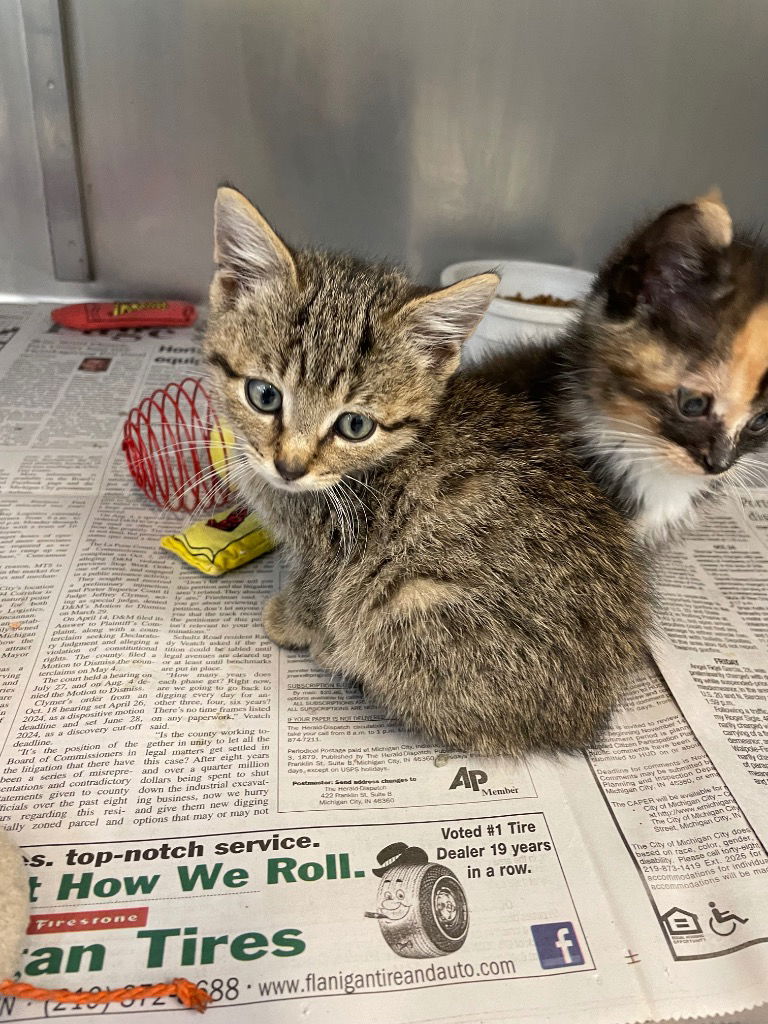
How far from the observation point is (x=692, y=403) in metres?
0.94

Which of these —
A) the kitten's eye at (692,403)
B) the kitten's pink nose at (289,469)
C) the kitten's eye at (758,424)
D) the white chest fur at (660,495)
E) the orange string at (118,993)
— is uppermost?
the kitten's eye at (692,403)

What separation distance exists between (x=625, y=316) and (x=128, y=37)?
54.2 inches

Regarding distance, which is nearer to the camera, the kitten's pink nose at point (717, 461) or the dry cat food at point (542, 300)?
the kitten's pink nose at point (717, 461)

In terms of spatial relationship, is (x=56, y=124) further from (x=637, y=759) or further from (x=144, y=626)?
(x=637, y=759)

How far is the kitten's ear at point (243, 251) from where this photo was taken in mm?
902

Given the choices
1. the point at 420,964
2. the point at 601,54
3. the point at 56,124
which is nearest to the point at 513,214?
the point at 601,54

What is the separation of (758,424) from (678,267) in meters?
0.24

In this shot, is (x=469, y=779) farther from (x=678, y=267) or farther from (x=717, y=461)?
(x=678, y=267)

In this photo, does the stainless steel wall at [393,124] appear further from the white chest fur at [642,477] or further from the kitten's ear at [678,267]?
the white chest fur at [642,477]

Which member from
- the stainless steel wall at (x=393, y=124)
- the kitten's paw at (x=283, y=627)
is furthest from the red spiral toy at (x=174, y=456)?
the stainless steel wall at (x=393, y=124)

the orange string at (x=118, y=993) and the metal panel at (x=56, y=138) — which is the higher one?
the metal panel at (x=56, y=138)

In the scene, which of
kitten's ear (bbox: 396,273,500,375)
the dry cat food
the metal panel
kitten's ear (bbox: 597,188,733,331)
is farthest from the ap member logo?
the metal panel

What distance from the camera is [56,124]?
67.1 inches

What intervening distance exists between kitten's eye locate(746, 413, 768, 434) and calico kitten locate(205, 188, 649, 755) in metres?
0.21
